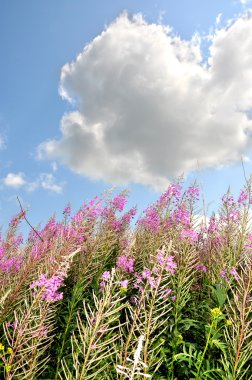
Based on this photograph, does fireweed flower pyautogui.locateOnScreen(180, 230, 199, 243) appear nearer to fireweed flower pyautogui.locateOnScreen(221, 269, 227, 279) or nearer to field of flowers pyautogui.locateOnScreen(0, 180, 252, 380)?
field of flowers pyautogui.locateOnScreen(0, 180, 252, 380)

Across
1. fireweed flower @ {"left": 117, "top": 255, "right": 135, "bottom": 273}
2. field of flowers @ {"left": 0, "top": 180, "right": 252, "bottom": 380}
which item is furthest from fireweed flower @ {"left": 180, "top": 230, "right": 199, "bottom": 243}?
fireweed flower @ {"left": 117, "top": 255, "right": 135, "bottom": 273}

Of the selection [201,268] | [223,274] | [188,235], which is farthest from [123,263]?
[201,268]

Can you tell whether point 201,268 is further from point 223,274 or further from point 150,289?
point 150,289

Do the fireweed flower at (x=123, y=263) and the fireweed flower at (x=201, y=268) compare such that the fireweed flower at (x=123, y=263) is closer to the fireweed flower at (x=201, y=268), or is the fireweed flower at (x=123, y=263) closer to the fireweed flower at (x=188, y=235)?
the fireweed flower at (x=188, y=235)

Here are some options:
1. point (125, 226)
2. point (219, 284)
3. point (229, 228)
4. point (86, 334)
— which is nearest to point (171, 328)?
point (219, 284)

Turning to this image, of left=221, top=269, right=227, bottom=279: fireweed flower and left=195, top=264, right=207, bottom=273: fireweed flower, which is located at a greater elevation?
left=195, top=264, right=207, bottom=273: fireweed flower

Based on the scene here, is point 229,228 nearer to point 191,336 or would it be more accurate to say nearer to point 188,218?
point 188,218

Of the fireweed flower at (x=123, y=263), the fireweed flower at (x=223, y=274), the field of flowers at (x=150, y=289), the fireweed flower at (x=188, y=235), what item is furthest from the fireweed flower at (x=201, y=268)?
the fireweed flower at (x=123, y=263)

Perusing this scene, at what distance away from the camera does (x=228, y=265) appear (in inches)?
203

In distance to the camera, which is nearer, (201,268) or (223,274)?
(223,274)

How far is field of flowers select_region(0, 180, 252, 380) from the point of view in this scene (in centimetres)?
340

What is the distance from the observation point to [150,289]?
9.89 ft

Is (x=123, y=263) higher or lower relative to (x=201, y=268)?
lower

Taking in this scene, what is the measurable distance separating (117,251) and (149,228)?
742mm
